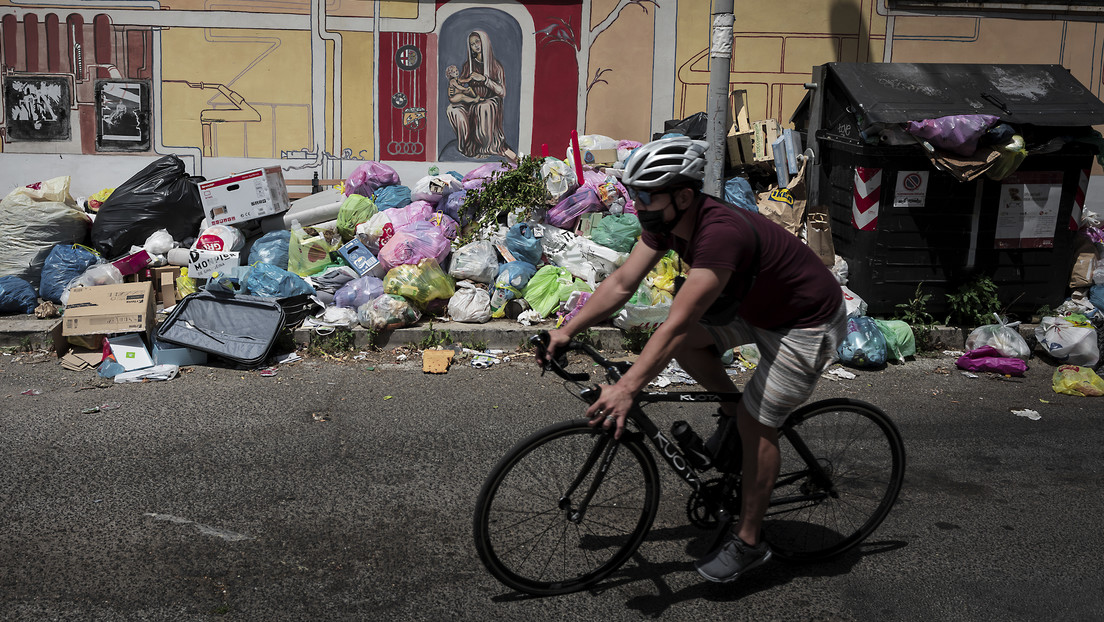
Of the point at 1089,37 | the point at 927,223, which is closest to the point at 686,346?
the point at 927,223

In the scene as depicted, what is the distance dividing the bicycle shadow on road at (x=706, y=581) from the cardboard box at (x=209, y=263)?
191 inches

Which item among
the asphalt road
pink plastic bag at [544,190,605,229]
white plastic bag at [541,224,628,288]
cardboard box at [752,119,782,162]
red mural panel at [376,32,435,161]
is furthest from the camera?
red mural panel at [376,32,435,161]

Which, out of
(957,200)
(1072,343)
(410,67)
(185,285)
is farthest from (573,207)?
(1072,343)

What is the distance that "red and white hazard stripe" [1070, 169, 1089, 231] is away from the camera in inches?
270

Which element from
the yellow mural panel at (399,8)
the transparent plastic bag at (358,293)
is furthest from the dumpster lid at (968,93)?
the yellow mural panel at (399,8)

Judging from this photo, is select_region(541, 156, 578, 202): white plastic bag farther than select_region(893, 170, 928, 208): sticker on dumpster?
Yes

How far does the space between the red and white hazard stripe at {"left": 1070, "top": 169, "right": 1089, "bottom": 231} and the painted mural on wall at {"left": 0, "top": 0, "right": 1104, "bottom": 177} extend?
305cm

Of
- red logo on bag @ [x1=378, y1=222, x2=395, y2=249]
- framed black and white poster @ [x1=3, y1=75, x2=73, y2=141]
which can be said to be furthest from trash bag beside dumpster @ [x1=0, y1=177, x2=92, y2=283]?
red logo on bag @ [x1=378, y1=222, x2=395, y2=249]

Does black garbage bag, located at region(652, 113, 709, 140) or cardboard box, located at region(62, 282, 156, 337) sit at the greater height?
black garbage bag, located at region(652, 113, 709, 140)

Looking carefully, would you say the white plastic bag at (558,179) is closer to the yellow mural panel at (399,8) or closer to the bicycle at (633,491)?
the yellow mural panel at (399,8)

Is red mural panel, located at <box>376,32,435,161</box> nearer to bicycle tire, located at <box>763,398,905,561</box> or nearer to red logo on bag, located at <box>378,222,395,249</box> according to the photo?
red logo on bag, located at <box>378,222,395,249</box>

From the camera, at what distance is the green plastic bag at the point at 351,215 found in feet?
25.2

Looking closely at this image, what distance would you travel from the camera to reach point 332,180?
923cm

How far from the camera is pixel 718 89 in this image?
6793 millimetres
